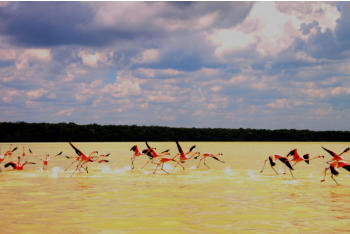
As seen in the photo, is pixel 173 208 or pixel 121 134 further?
pixel 121 134

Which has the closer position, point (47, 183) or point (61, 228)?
point (61, 228)

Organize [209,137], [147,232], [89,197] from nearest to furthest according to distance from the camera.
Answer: [147,232] → [89,197] → [209,137]

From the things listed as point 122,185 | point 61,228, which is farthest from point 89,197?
point 61,228

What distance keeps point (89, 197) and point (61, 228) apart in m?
2.72

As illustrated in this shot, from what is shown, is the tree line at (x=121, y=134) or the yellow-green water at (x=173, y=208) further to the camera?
the tree line at (x=121, y=134)

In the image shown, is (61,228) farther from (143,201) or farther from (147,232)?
(143,201)

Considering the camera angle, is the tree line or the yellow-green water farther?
the tree line

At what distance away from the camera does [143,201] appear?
6984 mm

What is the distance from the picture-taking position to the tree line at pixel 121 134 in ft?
185

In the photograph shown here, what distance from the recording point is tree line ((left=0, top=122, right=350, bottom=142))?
5641cm

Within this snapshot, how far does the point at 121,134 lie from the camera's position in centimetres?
6619

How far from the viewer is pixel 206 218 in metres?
5.50

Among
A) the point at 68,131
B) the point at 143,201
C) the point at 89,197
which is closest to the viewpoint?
the point at 143,201

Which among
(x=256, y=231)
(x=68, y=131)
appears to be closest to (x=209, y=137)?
(x=68, y=131)
